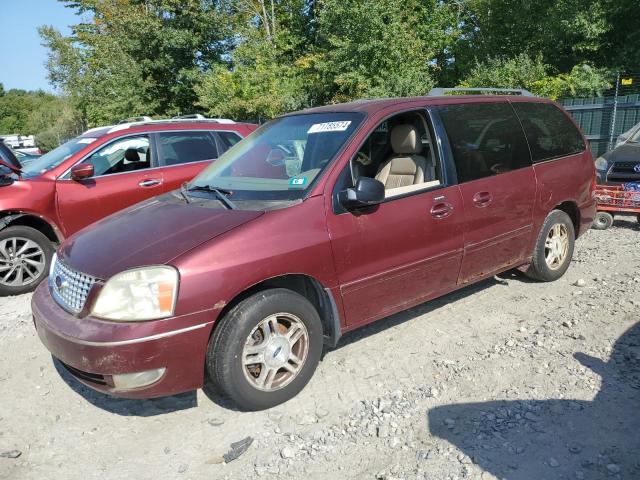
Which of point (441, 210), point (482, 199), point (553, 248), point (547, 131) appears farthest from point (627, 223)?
point (441, 210)

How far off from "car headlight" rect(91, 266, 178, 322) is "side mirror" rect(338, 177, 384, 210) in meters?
1.20

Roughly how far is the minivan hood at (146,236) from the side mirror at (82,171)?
7.81 feet

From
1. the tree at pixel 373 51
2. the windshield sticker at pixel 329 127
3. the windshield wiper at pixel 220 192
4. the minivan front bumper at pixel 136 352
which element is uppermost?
the tree at pixel 373 51

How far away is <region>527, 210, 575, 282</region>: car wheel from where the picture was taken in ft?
16.3

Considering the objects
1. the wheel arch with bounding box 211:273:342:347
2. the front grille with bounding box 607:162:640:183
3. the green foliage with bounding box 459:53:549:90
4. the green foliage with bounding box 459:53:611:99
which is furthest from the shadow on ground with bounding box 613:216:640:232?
the green foliage with bounding box 459:53:549:90

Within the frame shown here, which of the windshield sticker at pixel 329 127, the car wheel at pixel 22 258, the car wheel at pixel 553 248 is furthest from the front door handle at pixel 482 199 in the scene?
the car wheel at pixel 22 258

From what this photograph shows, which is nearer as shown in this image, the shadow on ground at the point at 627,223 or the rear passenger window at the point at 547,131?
the rear passenger window at the point at 547,131

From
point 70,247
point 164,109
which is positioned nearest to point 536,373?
point 70,247

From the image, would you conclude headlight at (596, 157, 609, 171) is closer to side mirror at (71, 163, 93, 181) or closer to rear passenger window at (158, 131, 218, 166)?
rear passenger window at (158, 131, 218, 166)

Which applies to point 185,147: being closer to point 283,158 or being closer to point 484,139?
point 283,158

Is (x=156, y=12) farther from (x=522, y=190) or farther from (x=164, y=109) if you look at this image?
(x=522, y=190)

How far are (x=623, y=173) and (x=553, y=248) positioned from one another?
351cm

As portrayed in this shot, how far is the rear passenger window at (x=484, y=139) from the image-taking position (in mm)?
4137

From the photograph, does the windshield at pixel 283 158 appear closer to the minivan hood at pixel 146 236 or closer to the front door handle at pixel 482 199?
the minivan hood at pixel 146 236
